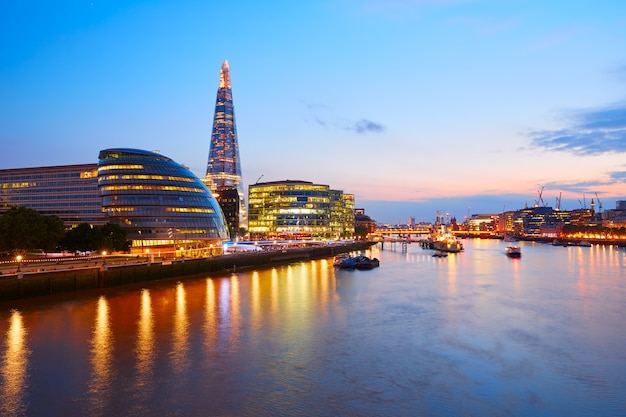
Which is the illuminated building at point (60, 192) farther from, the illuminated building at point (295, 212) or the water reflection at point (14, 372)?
the illuminated building at point (295, 212)

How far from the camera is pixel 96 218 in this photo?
284 feet

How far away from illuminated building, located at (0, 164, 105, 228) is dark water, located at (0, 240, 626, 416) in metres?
49.9

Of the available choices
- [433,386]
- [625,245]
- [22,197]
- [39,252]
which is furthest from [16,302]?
[625,245]

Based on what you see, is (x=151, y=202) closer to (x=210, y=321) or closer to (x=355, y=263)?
(x=355, y=263)

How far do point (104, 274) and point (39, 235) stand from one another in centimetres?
920

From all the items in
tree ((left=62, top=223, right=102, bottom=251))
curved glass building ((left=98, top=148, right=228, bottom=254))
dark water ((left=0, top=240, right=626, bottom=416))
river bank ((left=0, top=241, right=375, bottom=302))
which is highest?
curved glass building ((left=98, top=148, right=228, bottom=254))

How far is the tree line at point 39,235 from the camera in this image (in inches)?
1927

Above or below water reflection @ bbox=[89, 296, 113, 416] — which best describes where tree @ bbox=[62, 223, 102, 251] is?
above

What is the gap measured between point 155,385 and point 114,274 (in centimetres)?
3119

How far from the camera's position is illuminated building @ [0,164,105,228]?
288 feet

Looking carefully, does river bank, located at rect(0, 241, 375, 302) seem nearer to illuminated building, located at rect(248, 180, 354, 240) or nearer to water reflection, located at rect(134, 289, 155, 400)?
water reflection, located at rect(134, 289, 155, 400)

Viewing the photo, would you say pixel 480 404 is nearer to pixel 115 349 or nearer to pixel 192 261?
pixel 115 349

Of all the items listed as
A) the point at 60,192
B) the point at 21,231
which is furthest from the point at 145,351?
the point at 60,192

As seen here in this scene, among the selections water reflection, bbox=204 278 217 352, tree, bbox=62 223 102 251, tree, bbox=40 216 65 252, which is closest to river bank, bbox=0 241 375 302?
tree, bbox=40 216 65 252
